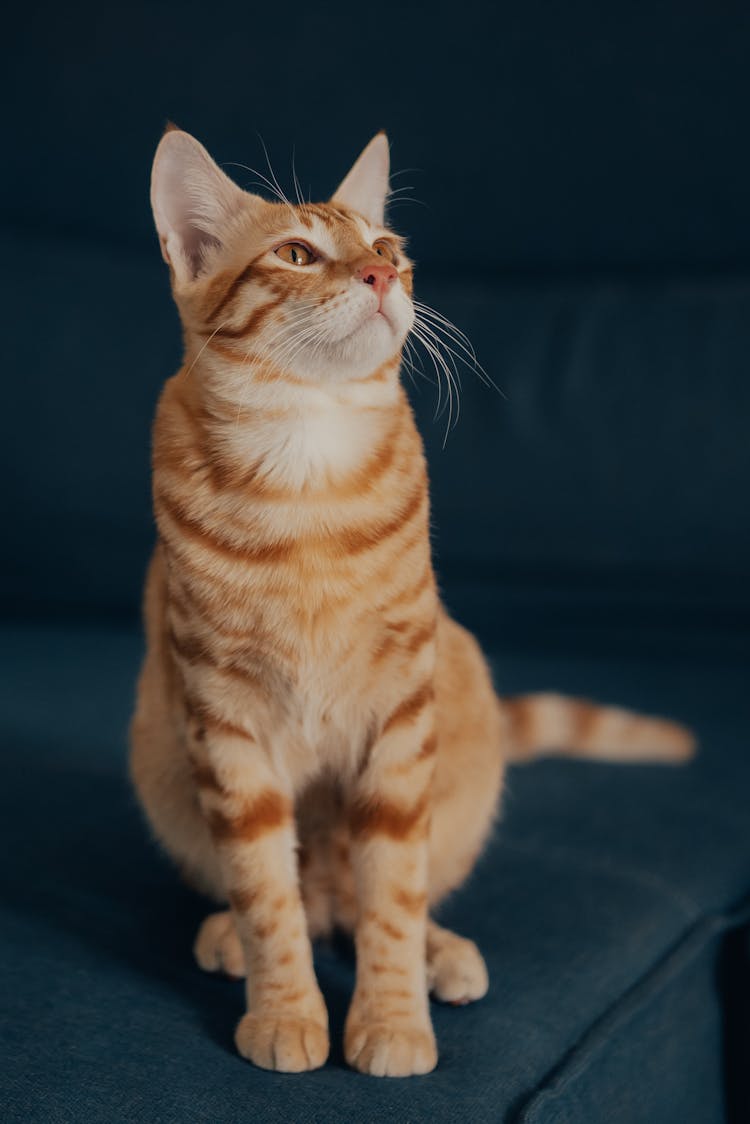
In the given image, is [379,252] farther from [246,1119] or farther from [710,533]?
[710,533]

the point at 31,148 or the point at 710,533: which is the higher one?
the point at 31,148

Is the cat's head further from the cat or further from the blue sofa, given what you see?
the blue sofa

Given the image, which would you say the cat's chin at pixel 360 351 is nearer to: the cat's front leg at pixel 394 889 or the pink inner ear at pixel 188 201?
the pink inner ear at pixel 188 201

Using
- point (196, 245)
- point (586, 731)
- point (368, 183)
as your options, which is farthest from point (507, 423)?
point (196, 245)

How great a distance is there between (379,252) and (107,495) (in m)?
1.15

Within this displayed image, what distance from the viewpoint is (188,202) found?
1.13 meters

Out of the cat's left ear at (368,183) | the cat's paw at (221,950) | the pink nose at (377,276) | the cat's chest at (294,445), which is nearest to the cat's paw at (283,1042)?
the cat's paw at (221,950)

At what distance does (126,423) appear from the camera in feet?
7.19

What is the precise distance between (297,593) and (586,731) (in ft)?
2.53

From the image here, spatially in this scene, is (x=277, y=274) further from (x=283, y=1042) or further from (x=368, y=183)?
(x=283, y=1042)

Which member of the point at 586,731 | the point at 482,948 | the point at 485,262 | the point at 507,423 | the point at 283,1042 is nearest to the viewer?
the point at 283,1042

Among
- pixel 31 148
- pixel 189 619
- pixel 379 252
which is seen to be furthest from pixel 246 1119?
pixel 31 148

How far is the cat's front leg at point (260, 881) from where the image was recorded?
103 cm

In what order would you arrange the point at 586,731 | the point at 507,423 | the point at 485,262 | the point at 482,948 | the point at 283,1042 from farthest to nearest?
1. the point at 485,262
2. the point at 507,423
3. the point at 586,731
4. the point at 482,948
5. the point at 283,1042
